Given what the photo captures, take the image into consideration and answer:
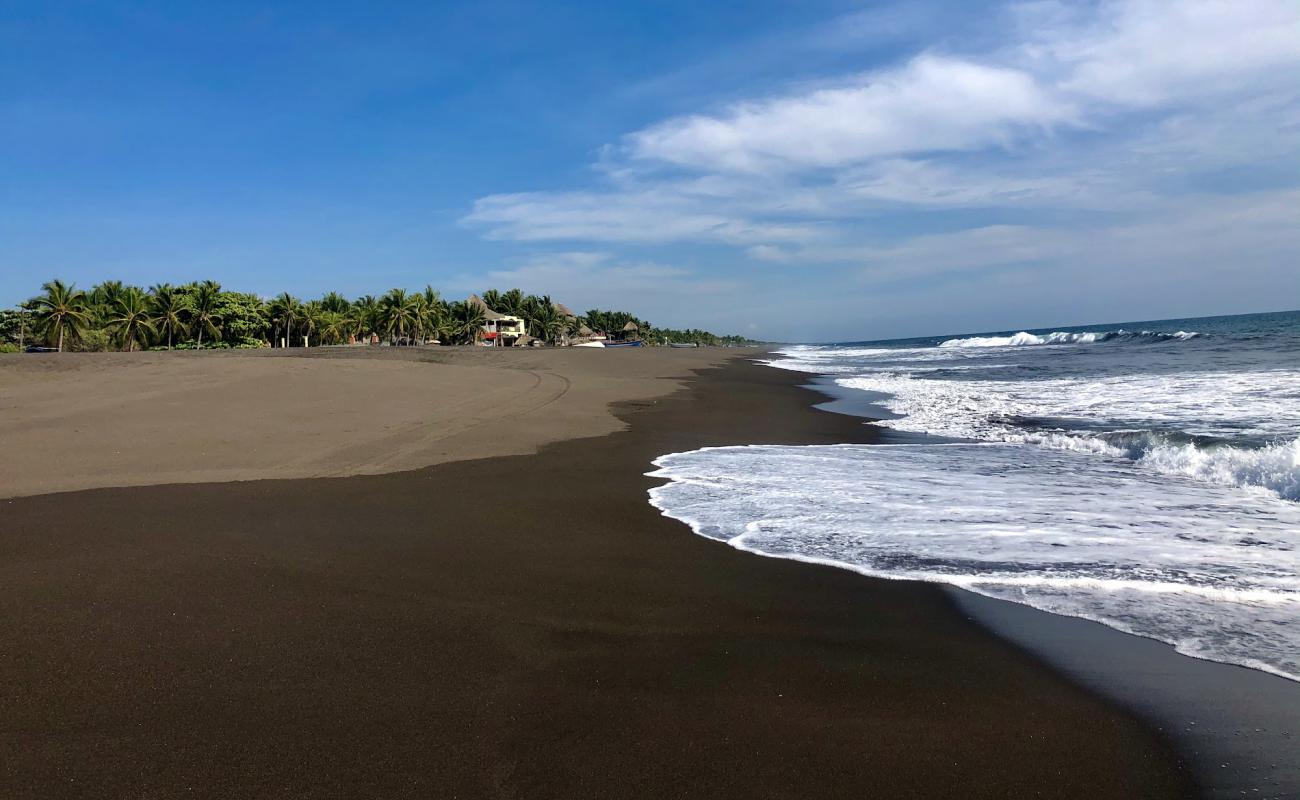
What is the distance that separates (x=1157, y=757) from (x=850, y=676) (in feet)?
4.39

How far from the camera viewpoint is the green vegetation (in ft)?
168

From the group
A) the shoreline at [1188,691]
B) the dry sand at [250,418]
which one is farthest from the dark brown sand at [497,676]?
→ the dry sand at [250,418]

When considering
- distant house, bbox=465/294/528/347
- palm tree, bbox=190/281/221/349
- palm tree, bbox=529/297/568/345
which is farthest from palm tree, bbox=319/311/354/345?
palm tree, bbox=529/297/568/345

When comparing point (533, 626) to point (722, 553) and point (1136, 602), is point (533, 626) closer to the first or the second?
point (722, 553)

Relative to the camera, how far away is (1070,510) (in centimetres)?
730

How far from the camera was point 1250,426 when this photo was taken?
39.7 feet

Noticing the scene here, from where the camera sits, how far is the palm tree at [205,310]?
190ft

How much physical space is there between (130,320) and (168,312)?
2.75 metres

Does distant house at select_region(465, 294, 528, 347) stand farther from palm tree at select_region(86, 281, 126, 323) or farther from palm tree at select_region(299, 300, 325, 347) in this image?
palm tree at select_region(86, 281, 126, 323)

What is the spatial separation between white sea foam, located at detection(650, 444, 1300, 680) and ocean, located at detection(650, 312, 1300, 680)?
21 millimetres

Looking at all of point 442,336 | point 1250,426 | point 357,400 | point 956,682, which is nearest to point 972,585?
point 956,682

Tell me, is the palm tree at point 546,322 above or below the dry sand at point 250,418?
above

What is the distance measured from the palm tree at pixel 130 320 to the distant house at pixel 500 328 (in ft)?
114

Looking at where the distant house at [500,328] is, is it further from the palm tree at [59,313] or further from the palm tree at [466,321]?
the palm tree at [59,313]
